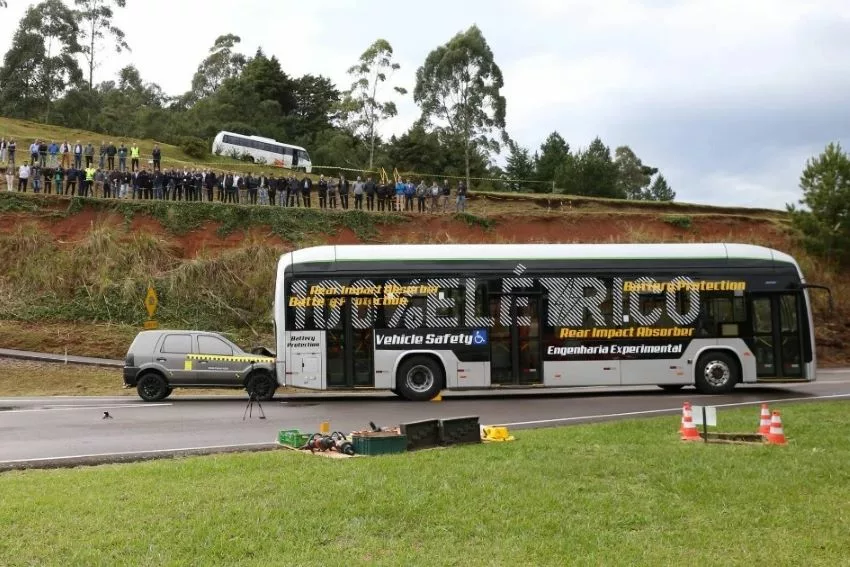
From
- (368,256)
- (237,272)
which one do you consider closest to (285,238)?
(237,272)

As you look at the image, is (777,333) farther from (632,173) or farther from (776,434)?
(632,173)

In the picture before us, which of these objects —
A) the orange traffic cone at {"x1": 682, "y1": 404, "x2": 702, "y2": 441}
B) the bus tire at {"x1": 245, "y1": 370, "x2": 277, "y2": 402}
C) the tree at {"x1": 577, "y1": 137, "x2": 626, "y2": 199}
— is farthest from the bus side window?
the tree at {"x1": 577, "y1": 137, "x2": 626, "y2": 199}

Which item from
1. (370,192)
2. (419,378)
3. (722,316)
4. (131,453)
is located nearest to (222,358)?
(419,378)

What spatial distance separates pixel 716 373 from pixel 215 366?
11.9 m

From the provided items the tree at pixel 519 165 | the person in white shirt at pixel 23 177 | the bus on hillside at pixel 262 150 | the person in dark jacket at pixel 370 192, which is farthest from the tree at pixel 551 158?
the person in white shirt at pixel 23 177

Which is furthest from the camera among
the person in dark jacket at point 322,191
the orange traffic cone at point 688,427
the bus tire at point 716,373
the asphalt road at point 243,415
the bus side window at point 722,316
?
the person in dark jacket at point 322,191

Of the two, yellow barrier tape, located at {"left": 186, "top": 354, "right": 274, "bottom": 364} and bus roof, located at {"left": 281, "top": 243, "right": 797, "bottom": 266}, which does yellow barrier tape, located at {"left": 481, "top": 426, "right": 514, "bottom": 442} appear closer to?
bus roof, located at {"left": 281, "top": 243, "right": 797, "bottom": 266}

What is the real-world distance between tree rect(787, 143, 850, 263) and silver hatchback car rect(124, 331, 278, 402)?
3196 cm

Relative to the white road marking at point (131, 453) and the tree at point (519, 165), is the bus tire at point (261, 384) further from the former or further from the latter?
the tree at point (519, 165)

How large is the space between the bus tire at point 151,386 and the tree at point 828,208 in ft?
111

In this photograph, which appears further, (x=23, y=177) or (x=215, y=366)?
(x=23, y=177)

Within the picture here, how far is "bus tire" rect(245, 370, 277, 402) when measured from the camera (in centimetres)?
2086

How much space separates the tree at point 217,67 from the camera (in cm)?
10025

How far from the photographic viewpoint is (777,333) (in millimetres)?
21203
